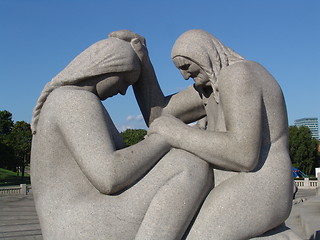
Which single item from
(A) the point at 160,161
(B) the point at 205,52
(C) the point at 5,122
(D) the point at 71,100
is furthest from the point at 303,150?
(D) the point at 71,100

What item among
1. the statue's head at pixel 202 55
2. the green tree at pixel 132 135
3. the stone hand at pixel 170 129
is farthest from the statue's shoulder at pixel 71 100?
the green tree at pixel 132 135

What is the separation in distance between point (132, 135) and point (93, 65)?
36979 mm

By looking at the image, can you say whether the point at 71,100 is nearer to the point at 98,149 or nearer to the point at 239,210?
the point at 98,149

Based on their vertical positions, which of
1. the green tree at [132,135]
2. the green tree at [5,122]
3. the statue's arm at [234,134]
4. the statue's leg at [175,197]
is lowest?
the green tree at [132,135]

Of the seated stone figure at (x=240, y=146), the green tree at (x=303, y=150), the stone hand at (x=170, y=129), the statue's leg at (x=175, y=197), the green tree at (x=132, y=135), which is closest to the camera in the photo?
the statue's leg at (x=175, y=197)

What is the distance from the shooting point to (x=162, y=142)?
115 inches

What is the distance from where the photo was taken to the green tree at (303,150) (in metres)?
36.9

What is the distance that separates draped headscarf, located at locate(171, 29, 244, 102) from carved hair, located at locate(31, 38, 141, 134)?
1.48 ft

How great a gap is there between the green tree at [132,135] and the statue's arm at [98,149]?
34680 mm

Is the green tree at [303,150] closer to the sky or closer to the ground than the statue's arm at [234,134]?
closer to the ground

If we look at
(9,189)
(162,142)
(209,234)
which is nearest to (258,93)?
(162,142)

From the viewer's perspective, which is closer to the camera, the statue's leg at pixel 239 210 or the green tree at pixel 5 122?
the statue's leg at pixel 239 210

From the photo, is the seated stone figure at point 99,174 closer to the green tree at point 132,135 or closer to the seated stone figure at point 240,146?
the seated stone figure at point 240,146

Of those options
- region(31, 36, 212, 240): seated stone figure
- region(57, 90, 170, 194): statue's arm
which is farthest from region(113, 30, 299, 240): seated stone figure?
region(57, 90, 170, 194): statue's arm
